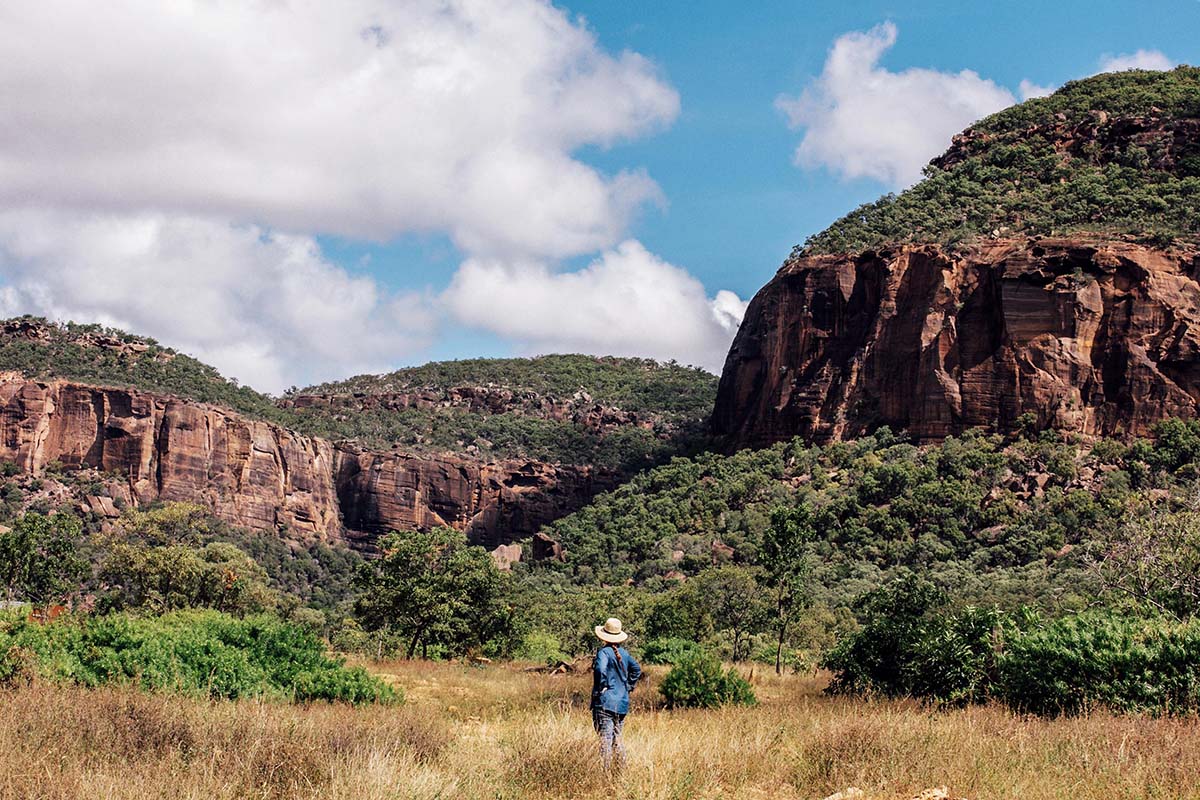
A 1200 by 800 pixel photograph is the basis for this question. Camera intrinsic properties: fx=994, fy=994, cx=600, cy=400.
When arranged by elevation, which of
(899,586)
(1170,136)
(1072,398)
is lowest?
(899,586)

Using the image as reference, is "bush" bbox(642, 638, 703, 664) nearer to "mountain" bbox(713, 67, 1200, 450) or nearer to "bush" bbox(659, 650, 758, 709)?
"bush" bbox(659, 650, 758, 709)

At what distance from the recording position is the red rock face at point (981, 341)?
205 feet

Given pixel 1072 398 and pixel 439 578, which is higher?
pixel 1072 398

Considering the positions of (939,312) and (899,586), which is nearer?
(899,586)

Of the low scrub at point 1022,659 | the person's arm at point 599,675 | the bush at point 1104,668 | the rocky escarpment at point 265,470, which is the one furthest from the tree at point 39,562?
the rocky escarpment at point 265,470

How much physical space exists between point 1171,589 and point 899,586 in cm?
523

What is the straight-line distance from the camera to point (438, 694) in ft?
59.5

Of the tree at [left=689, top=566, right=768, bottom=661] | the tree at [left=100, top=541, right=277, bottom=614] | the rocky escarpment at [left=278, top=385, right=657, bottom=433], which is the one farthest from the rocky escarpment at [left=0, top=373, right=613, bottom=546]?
the tree at [left=689, top=566, right=768, bottom=661]

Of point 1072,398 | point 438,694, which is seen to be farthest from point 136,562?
point 1072,398

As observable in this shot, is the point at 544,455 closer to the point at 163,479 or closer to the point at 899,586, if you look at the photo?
the point at 163,479

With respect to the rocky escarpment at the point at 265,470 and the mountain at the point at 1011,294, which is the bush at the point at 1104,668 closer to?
the mountain at the point at 1011,294

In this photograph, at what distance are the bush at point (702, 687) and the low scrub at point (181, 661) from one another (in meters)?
4.20

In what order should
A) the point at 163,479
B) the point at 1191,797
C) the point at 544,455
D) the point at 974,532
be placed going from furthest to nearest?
the point at 544,455, the point at 163,479, the point at 974,532, the point at 1191,797

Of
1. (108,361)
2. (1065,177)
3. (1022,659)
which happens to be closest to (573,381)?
(108,361)
